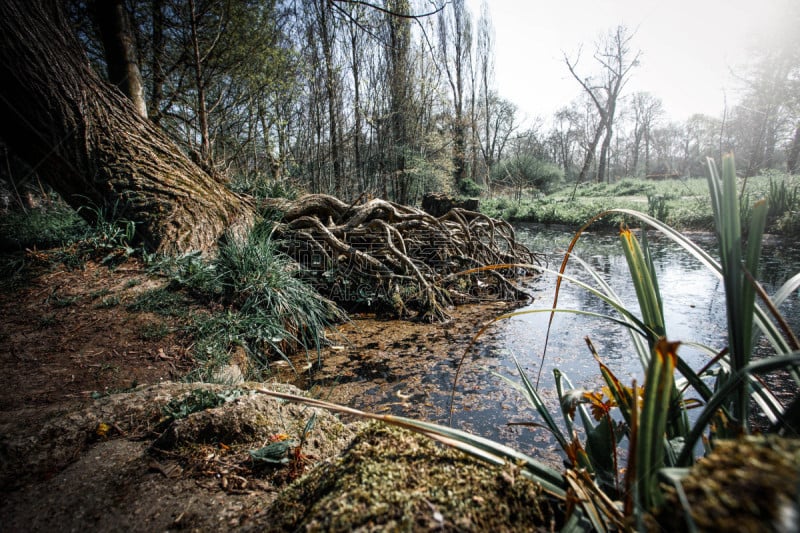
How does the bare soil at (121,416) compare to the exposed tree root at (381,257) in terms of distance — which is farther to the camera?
the exposed tree root at (381,257)

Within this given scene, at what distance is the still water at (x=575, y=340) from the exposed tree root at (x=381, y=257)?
846mm

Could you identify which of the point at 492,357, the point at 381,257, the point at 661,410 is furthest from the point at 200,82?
the point at 661,410

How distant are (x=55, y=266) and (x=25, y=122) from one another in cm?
139

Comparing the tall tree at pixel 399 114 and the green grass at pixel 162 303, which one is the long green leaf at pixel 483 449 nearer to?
the green grass at pixel 162 303

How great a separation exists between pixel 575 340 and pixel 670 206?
11.2m

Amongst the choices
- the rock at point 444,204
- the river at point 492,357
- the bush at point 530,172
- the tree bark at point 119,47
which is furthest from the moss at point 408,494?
the bush at point 530,172

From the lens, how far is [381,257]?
14.8 ft

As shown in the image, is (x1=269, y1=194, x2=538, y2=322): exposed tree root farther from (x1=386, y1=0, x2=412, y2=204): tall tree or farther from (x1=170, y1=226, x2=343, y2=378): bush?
(x1=386, y1=0, x2=412, y2=204): tall tree

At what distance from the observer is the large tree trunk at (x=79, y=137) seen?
295 centimetres

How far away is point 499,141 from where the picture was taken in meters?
26.7

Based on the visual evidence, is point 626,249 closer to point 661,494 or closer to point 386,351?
point 661,494

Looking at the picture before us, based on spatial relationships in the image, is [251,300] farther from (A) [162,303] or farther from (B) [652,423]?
(B) [652,423]

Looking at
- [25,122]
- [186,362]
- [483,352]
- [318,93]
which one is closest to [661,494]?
[186,362]

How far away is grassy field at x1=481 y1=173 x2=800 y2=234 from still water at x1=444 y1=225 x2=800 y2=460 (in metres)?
1.22
